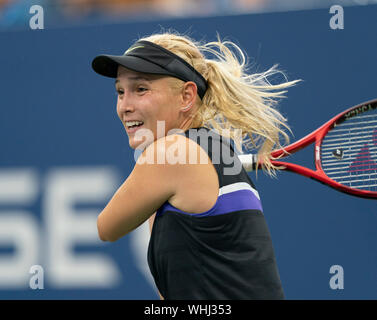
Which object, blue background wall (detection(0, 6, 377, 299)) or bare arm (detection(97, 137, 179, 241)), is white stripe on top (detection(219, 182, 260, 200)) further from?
blue background wall (detection(0, 6, 377, 299))

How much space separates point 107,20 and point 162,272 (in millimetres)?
2050

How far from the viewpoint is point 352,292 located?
2.82m

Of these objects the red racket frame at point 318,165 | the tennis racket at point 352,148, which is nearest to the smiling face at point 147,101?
the red racket frame at point 318,165

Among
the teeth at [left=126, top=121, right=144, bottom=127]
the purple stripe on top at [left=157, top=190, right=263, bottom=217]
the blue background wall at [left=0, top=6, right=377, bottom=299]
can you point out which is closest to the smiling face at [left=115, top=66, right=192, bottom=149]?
the teeth at [left=126, top=121, right=144, bottom=127]

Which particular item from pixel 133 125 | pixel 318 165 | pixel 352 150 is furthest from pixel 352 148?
pixel 133 125

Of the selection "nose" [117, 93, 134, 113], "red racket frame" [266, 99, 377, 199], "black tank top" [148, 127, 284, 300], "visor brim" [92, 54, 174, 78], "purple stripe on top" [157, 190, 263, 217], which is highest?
"visor brim" [92, 54, 174, 78]

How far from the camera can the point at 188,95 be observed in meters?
1.64

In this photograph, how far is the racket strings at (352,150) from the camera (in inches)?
105

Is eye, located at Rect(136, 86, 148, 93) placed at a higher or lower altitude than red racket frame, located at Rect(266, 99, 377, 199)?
higher

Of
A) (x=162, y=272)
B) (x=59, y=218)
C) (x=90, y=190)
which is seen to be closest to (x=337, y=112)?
(x=90, y=190)

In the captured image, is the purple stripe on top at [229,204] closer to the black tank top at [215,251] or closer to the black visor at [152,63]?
the black tank top at [215,251]

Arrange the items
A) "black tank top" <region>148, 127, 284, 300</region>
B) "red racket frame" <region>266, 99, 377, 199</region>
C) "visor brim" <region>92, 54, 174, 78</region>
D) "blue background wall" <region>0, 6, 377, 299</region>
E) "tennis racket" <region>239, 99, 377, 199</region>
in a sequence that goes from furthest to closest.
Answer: "blue background wall" <region>0, 6, 377, 299</region>, "tennis racket" <region>239, 99, 377, 199</region>, "red racket frame" <region>266, 99, 377, 199</region>, "visor brim" <region>92, 54, 174, 78</region>, "black tank top" <region>148, 127, 284, 300</region>

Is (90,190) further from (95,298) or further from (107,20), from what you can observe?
(107,20)

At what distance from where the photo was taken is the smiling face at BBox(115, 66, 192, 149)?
5.25 ft
